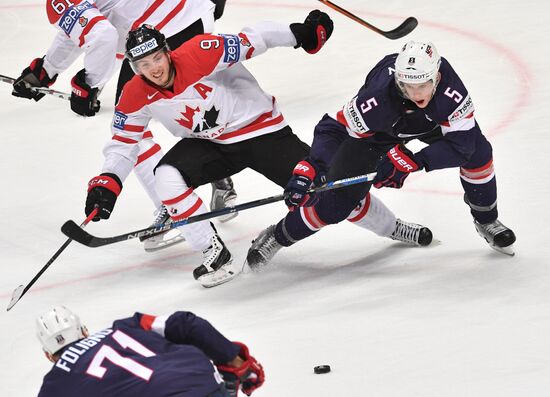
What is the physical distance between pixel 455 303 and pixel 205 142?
3.96 ft

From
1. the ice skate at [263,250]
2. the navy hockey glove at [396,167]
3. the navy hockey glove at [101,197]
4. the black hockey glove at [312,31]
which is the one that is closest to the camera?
the navy hockey glove at [396,167]

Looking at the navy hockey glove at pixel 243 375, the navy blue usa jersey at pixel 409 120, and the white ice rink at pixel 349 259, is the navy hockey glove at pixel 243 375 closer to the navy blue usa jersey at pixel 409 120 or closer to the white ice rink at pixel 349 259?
the white ice rink at pixel 349 259

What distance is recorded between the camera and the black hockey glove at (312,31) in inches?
183

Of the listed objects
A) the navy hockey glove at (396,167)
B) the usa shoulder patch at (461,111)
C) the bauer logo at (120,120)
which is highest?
the bauer logo at (120,120)

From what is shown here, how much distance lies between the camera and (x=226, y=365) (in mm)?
2910

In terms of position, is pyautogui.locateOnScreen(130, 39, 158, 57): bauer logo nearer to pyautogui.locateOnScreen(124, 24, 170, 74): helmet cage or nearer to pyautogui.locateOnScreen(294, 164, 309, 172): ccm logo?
pyautogui.locateOnScreen(124, 24, 170, 74): helmet cage

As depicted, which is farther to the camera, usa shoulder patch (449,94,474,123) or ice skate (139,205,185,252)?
ice skate (139,205,185,252)

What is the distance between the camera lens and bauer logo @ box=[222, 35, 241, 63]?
4.46 m

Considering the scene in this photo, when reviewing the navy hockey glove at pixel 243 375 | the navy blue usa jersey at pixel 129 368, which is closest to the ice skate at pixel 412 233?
the navy hockey glove at pixel 243 375

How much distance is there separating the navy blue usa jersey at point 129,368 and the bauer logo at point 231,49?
1.81 m

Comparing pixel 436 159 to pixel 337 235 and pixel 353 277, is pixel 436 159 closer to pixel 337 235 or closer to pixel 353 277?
pixel 353 277

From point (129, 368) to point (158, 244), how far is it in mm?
2309

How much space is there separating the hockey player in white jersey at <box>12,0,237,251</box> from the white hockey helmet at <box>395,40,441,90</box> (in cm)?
133

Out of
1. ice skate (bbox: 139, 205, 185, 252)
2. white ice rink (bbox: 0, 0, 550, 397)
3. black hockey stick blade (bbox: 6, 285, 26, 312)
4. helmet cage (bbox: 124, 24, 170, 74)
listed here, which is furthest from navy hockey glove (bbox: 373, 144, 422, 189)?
black hockey stick blade (bbox: 6, 285, 26, 312)
